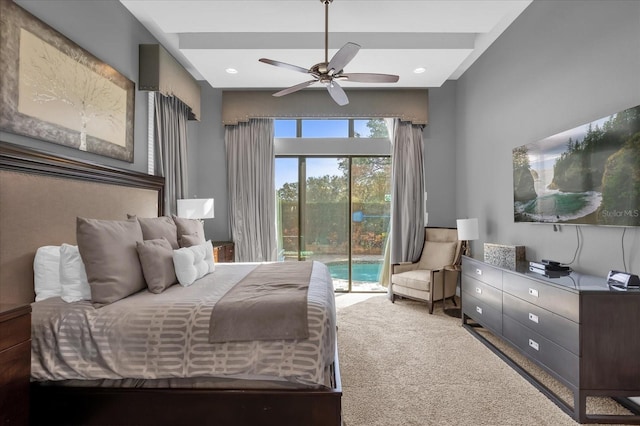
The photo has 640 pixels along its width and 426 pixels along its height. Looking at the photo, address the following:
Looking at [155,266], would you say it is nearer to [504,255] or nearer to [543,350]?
[543,350]

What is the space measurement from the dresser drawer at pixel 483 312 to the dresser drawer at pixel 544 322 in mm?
149

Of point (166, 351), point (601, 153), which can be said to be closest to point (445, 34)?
point (601, 153)

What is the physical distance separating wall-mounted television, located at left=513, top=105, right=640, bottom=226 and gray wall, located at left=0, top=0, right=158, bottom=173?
3.58 m

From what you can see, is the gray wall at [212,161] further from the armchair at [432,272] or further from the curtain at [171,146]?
the armchair at [432,272]

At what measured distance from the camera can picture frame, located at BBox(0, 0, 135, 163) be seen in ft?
6.07

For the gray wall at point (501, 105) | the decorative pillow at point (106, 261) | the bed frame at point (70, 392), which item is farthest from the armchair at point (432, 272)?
the decorative pillow at point (106, 261)

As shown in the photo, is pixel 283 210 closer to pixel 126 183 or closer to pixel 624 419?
pixel 126 183

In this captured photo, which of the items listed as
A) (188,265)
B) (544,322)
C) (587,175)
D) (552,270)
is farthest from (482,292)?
(188,265)

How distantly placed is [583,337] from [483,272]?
3.88 ft

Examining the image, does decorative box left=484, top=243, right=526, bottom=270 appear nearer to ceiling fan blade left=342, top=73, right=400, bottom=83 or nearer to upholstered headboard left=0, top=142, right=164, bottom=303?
ceiling fan blade left=342, top=73, right=400, bottom=83

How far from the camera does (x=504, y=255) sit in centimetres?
287

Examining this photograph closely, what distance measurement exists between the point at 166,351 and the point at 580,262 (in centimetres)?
281

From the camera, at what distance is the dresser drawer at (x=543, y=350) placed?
1.93 m

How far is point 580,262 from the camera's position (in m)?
2.42
